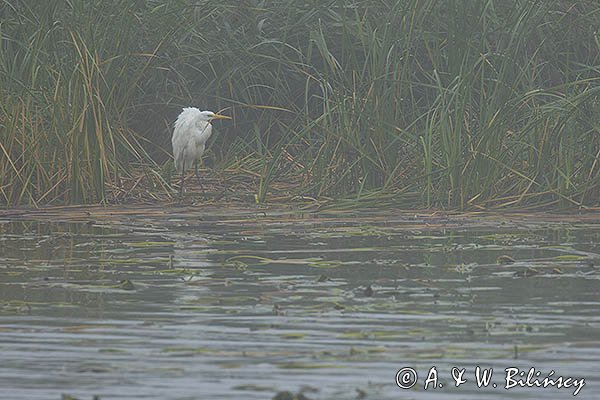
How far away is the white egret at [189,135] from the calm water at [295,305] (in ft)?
7.44

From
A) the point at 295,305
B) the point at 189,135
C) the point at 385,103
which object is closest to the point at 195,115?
the point at 189,135

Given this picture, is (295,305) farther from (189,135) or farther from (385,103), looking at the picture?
(189,135)

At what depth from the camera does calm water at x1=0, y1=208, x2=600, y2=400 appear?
16.2 ft

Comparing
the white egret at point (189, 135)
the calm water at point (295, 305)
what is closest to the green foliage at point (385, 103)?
the white egret at point (189, 135)

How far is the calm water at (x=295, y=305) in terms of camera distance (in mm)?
4930

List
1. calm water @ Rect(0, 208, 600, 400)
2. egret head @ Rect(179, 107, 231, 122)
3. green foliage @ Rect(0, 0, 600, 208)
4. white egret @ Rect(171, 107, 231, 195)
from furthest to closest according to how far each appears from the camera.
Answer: egret head @ Rect(179, 107, 231, 122)
white egret @ Rect(171, 107, 231, 195)
green foliage @ Rect(0, 0, 600, 208)
calm water @ Rect(0, 208, 600, 400)

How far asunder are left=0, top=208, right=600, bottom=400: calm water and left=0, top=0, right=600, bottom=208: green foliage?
1.80ft

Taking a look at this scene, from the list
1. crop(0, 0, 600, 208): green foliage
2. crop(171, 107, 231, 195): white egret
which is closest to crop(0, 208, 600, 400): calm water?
crop(0, 0, 600, 208): green foliage

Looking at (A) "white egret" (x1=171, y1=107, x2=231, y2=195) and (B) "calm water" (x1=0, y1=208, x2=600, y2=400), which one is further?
(A) "white egret" (x1=171, y1=107, x2=231, y2=195)

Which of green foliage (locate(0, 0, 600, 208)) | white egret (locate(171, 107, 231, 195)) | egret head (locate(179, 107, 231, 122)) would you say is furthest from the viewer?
egret head (locate(179, 107, 231, 122))

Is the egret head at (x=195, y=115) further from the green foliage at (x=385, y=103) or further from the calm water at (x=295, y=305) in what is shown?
the calm water at (x=295, y=305)

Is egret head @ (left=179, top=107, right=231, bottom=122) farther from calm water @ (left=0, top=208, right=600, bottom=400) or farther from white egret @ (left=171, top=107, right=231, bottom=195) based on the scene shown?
calm water @ (left=0, top=208, right=600, bottom=400)

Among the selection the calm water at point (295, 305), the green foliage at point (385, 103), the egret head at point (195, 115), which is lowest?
the calm water at point (295, 305)

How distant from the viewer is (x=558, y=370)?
4.97m
